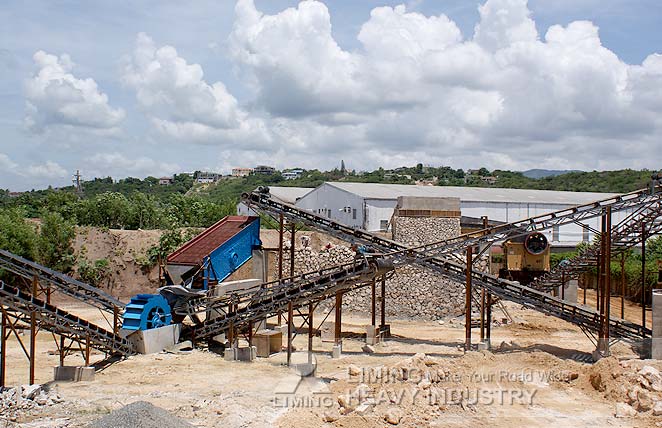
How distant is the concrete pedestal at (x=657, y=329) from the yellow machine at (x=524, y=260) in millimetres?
11800

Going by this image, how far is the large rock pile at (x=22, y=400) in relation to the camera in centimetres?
1413

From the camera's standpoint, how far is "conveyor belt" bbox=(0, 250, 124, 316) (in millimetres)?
18109

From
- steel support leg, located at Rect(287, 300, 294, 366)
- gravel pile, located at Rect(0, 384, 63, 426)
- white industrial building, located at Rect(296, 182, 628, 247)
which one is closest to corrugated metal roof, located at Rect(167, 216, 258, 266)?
steel support leg, located at Rect(287, 300, 294, 366)

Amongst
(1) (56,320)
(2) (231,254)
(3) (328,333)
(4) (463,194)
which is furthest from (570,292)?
(1) (56,320)

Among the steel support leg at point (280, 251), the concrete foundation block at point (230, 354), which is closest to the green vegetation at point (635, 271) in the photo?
the steel support leg at point (280, 251)

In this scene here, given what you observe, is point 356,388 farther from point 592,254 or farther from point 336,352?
point 592,254

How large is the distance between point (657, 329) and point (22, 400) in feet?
62.1

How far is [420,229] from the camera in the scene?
32.3m

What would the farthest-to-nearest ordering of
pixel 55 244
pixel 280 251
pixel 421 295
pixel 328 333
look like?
pixel 55 244
pixel 421 295
pixel 280 251
pixel 328 333

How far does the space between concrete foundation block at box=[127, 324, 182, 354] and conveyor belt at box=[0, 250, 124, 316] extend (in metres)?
1.25

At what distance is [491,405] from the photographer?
1460cm

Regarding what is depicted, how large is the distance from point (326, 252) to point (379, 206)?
576 inches

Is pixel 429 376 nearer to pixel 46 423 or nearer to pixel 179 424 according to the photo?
pixel 179 424

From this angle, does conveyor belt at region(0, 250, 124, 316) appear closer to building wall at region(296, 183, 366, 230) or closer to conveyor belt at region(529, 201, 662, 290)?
conveyor belt at region(529, 201, 662, 290)
